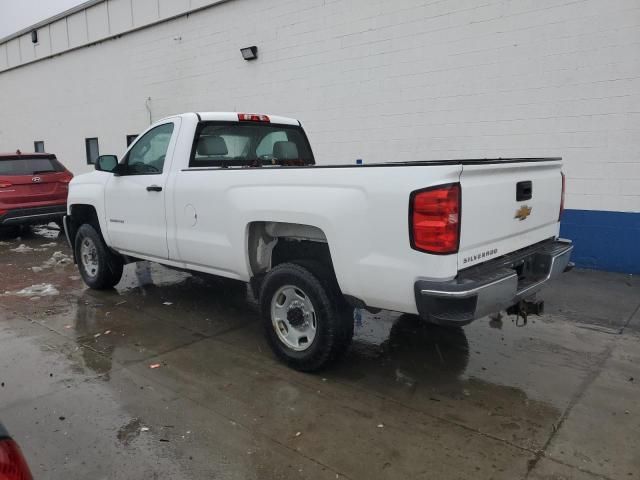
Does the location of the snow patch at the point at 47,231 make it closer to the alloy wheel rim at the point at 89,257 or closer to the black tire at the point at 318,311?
the alloy wheel rim at the point at 89,257

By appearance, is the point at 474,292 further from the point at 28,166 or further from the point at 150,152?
the point at 28,166

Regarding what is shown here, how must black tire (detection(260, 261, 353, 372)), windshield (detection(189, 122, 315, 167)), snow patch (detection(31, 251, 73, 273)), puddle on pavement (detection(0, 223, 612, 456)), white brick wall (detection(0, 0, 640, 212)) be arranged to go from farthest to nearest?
snow patch (detection(31, 251, 73, 273)) < white brick wall (detection(0, 0, 640, 212)) < windshield (detection(189, 122, 315, 167)) < black tire (detection(260, 261, 353, 372)) < puddle on pavement (detection(0, 223, 612, 456))

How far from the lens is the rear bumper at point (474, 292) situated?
117 inches

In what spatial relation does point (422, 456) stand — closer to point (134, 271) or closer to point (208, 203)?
point (208, 203)

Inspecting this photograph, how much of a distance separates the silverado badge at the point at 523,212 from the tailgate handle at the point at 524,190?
6 centimetres

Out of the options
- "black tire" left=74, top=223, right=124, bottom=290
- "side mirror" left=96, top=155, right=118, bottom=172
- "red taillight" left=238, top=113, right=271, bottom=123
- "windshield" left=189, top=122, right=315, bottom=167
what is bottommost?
"black tire" left=74, top=223, right=124, bottom=290

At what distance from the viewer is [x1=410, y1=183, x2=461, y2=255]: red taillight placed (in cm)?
293

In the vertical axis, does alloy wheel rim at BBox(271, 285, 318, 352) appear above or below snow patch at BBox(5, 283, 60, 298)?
above

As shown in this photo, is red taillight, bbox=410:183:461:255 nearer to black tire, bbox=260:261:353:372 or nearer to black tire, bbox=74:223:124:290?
black tire, bbox=260:261:353:372

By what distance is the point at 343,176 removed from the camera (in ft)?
11.0

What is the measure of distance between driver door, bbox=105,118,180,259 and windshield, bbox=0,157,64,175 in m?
5.17

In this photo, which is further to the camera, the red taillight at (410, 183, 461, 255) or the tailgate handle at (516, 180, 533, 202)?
the tailgate handle at (516, 180, 533, 202)

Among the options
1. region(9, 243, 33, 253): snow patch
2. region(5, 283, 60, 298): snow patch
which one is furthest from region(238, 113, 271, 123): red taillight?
region(9, 243, 33, 253): snow patch

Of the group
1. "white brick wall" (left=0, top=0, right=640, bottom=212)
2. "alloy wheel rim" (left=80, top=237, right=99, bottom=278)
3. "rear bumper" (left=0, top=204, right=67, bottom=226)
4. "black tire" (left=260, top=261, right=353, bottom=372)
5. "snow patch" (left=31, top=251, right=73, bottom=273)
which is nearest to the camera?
"black tire" (left=260, top=261, right=353, bottom=372)
